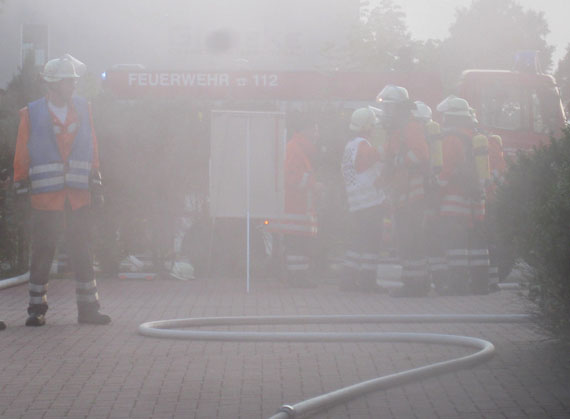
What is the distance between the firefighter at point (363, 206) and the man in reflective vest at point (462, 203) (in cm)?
67

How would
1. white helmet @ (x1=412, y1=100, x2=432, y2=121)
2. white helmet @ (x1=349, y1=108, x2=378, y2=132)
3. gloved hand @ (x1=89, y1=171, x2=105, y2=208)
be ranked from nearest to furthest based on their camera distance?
gloved hand @ (x1=89, y1=171, x2=105, y2=208), white helmet @ (x1=349, y1=108, x2=378, y2=132), white helmet @ (x1=412, y1=100, x2=432, y2=121)

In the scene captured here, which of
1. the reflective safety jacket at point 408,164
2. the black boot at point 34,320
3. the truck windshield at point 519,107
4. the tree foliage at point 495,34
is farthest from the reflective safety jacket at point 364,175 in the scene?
the tree foliage at point 495,34

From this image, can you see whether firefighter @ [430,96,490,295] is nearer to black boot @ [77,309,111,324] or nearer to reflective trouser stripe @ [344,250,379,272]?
reflective trouser stripe @ [344,250,379,272]

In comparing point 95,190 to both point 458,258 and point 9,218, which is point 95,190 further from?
point 458,258

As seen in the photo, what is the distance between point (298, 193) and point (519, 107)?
323 inches

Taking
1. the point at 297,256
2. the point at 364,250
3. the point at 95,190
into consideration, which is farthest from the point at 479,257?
the point at 95,190

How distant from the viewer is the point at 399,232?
1062 cm

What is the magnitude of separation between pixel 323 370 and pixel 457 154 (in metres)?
5.10

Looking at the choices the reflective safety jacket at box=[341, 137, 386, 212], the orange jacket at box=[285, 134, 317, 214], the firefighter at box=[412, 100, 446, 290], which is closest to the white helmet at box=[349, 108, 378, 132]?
the reflective safety jacket at box=[341, 137, 386, 212]

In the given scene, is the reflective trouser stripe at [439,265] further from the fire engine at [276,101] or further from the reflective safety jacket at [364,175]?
the fire engine at [276,101]

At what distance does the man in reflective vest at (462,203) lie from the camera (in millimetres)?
A: 10578

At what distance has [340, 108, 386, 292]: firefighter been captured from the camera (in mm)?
10828

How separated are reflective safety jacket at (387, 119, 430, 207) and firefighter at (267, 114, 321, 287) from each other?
118 cm

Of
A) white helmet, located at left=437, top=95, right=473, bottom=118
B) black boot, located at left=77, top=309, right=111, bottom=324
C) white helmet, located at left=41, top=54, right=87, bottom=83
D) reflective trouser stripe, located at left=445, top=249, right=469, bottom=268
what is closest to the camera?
black boot, located at left=77, top=309, right=111, bottom=324
